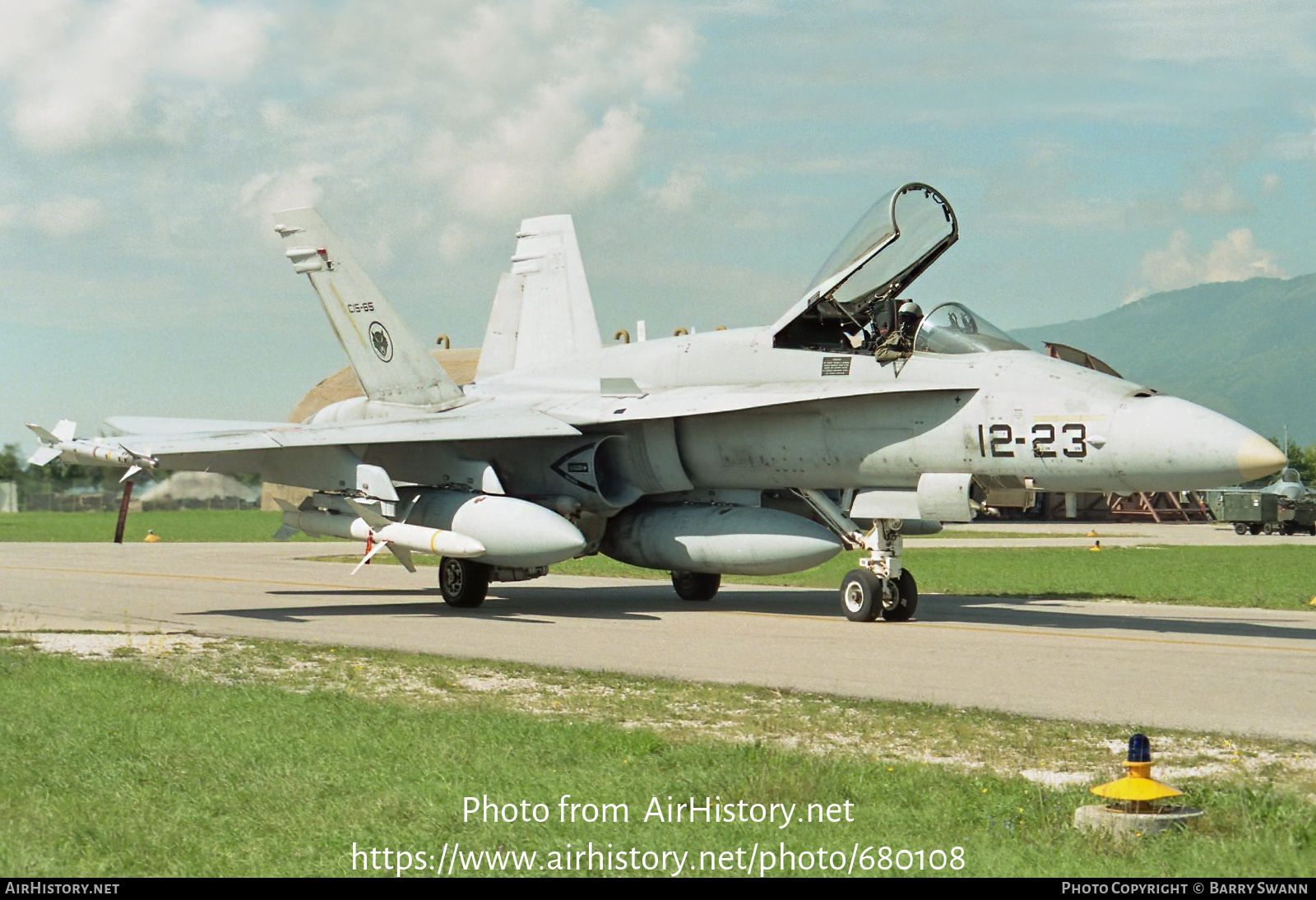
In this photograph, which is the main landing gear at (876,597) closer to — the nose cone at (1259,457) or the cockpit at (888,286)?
the cockpit at (888,286)

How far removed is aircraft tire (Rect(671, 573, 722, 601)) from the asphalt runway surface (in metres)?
0.21

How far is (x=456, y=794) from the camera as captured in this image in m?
5.99

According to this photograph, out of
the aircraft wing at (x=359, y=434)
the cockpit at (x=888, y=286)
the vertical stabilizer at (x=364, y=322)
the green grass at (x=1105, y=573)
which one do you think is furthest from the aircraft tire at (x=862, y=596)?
the vertical stabilizer at (x=364, y=322)

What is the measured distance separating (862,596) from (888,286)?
322 cm

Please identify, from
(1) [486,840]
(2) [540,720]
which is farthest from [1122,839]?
(2) [540,720]

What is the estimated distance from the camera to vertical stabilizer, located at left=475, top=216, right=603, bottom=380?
2048 cm

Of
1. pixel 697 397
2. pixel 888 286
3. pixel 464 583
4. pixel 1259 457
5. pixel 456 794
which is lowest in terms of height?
pixel 456 794

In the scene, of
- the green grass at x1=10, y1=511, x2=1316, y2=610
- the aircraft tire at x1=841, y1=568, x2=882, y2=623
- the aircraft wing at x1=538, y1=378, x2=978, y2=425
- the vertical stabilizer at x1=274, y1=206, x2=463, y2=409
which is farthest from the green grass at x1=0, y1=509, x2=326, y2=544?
the aircraft tire at x1=841, y1=568, x2=882, y2=623

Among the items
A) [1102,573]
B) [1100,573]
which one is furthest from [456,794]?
[1102,573]

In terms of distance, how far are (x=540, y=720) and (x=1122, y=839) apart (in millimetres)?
3786

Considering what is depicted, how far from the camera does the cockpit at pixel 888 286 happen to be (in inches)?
552

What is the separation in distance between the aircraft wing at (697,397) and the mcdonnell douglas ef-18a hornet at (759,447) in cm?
3

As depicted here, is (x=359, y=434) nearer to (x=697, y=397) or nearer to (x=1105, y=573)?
(x=697, y=397)

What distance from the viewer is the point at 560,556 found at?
48.3ft
